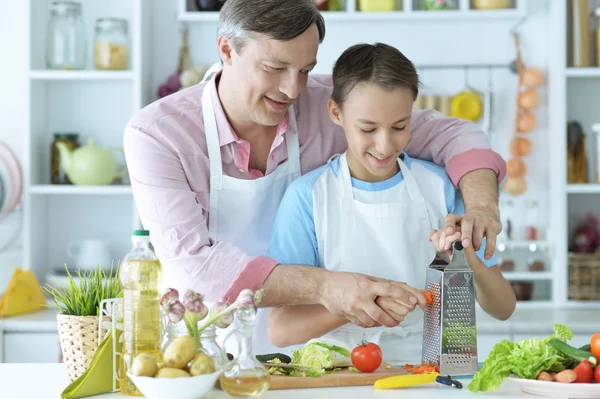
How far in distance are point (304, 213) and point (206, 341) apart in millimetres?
697

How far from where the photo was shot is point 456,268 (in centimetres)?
177

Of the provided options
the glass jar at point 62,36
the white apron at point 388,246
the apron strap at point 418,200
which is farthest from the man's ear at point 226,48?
the glass jar at point 62,36

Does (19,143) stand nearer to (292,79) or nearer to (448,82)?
(448,82)

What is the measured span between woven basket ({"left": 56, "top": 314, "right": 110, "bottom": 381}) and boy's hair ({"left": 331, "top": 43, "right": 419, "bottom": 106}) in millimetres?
834

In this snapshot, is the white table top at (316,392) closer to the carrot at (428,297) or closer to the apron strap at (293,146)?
the carrot at (428,297)

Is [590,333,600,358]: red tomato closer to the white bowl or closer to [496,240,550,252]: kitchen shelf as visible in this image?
the white bowl

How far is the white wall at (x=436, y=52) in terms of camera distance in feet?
12.7

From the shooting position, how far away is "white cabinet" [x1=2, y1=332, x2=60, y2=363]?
131 inches

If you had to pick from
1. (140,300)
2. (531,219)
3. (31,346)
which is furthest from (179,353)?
(531,219)

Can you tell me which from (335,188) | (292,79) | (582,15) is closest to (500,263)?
(582,15)

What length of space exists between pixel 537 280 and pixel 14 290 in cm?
229

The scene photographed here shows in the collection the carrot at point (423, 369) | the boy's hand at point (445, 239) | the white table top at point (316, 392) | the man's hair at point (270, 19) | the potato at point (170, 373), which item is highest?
the man's hair at point (270, 19)

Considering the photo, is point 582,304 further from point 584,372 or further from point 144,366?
point 144,366

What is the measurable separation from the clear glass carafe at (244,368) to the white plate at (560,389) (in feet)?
1.59
